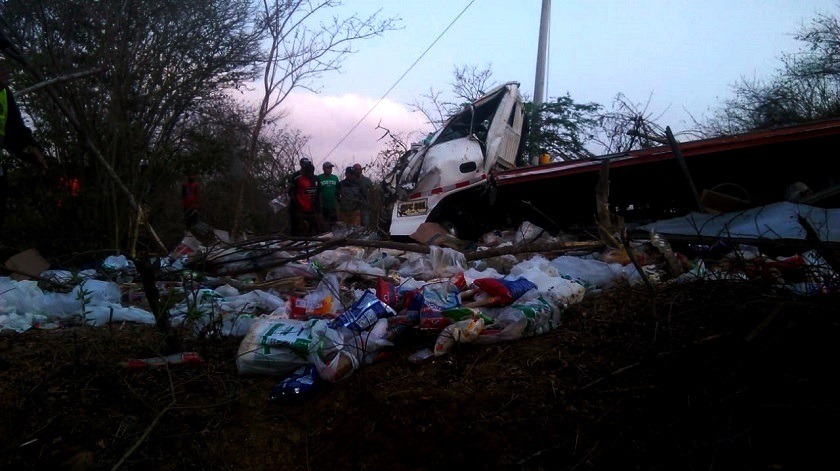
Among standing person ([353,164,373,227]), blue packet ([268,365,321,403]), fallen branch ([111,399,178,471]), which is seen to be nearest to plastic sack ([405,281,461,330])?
blue packet ([268,365,321,403])

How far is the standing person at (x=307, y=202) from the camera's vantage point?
9375mm

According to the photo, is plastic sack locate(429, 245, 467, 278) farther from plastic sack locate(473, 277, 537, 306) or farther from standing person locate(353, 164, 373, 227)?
standing person locate(353, 164, 373, 227)

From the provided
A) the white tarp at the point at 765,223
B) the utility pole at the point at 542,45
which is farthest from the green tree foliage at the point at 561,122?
the white tarp at the point at 765,223

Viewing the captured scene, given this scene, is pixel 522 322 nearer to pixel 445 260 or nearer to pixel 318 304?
pixel 318 304

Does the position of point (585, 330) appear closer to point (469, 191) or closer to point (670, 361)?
point (670, 361)

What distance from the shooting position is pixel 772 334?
6.56ft

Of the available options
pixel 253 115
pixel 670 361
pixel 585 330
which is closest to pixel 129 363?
pixel 585 330

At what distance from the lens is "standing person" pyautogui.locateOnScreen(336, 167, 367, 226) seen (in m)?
10.6

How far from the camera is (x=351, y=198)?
1045 cm

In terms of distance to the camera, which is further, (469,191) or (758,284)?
(469,191)

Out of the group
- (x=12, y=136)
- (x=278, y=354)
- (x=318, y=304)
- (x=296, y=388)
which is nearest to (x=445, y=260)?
(x=318, y=304)

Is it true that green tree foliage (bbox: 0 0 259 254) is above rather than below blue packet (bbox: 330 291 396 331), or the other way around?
above

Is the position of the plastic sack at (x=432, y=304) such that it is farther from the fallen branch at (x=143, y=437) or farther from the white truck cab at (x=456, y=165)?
the white truck cab at (x=456, y=165)

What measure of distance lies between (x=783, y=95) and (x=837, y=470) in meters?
14.8
